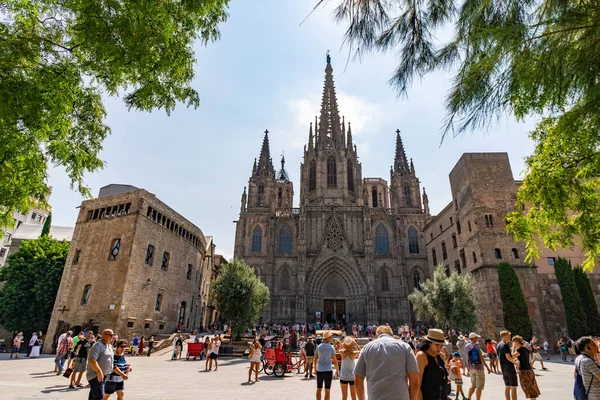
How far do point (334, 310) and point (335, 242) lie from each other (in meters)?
7.95

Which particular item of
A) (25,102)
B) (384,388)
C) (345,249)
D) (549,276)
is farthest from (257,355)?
(345,249)

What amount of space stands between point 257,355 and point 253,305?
43.4 ft

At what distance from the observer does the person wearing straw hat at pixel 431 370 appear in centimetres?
337

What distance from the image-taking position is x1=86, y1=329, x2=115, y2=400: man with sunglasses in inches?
200

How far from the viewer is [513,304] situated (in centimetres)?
2030

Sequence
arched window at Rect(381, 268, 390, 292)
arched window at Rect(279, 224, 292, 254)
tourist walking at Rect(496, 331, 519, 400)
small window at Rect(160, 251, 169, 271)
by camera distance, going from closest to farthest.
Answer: tourist walking at Rect(496, 331, 519, 400)
small window at Rect(160, 251, 169, 271)
arched window at Rect(381, 268, 390, 292)
arched window at Rect(279, 224, 292, 254)

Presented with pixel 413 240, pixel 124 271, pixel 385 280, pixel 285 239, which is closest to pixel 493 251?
pixel 385 280

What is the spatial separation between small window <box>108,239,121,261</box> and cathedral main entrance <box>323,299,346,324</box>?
2361 centimetres

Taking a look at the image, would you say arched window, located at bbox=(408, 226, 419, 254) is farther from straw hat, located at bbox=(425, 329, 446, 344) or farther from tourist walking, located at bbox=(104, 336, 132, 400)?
straw hat, located at bbox=(425, 329, 446, 344)

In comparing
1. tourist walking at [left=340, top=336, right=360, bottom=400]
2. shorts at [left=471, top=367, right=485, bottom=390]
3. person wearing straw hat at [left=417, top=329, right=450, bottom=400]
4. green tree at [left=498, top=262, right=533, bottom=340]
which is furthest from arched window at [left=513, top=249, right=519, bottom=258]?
person wearing straw hat at [left=417, top=329, right=450, bottom=400]

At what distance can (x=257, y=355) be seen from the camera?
1020cm

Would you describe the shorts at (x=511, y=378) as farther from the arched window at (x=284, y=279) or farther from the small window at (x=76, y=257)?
the arched window at (x=284, y=279)

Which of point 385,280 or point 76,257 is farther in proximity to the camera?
point 385,280

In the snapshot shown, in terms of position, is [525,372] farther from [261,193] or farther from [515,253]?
[261,193]
